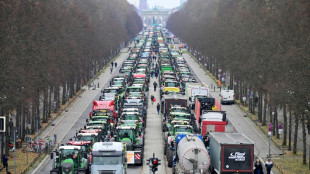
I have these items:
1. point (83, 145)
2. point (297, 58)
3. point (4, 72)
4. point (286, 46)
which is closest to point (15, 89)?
point (4, 72)

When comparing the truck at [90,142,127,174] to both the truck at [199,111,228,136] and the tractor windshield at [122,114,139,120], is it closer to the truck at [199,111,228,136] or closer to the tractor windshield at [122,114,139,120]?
the truck at [199,111,228,136]

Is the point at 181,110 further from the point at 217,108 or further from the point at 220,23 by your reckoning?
the point at 220,23

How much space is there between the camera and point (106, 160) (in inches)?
1597

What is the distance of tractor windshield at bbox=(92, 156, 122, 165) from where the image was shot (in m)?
40.5

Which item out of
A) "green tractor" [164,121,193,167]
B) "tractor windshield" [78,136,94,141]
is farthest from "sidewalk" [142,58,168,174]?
"tractor windshield" [78,136,94,141]

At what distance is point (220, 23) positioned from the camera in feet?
393

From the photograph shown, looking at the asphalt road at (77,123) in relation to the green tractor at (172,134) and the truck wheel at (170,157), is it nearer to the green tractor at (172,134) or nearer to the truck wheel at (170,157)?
the truck wheel at (170,157)

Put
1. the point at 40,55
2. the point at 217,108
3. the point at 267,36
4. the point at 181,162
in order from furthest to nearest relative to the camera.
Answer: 1. the point at 267,36
2. the point at 217,108
3. the point at 40,55
4. the point at 181,162

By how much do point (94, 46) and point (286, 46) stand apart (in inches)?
2071

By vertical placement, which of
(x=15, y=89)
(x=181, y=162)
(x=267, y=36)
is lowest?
(x=181, y=162)

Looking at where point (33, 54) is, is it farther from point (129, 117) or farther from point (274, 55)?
point (274, 55)

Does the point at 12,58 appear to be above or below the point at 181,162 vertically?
above

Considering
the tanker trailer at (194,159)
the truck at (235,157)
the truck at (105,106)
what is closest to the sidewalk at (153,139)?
the truck at (105,106)

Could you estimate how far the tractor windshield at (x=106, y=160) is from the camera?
40.5 meters
